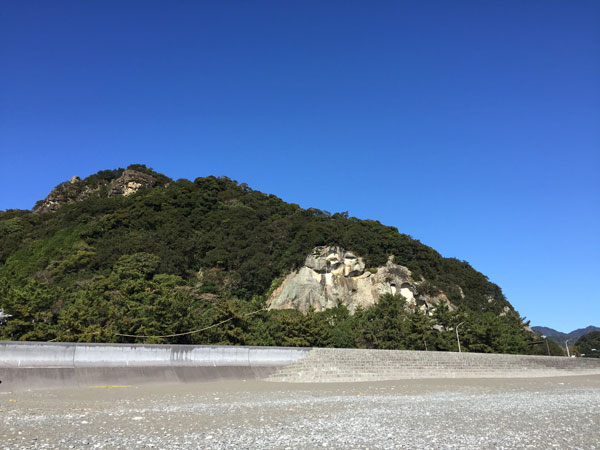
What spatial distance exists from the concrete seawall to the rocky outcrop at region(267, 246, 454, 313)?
2791 cm

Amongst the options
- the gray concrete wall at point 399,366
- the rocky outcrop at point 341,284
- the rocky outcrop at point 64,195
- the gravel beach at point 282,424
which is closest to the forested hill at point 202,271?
the rocky outcrop at point 64,195

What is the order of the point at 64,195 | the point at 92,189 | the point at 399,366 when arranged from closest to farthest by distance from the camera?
the point at 399,366, the point at 64,195, the point at 92,189

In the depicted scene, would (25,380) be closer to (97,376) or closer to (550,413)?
(97,376)

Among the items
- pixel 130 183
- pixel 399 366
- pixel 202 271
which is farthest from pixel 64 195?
pixel 399 366

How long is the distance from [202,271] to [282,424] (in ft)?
180

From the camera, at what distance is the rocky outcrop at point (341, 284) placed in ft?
178

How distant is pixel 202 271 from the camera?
196 ft

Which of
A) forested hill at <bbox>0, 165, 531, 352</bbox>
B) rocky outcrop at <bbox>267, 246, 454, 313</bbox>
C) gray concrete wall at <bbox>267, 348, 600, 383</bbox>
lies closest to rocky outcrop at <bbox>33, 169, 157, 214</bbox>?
forested hill at <bbox>0, 165, 531, 352</bbox>

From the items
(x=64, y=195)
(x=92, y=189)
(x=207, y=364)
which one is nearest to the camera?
(x=207, y=364)

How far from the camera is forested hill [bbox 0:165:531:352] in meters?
29.4

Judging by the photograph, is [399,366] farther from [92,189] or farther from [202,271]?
[92,189]

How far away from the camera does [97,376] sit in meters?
13.2

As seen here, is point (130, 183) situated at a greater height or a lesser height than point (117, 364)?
greater

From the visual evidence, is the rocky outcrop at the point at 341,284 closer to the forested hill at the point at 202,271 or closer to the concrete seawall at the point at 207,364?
the forested hill at the point at 202,271
